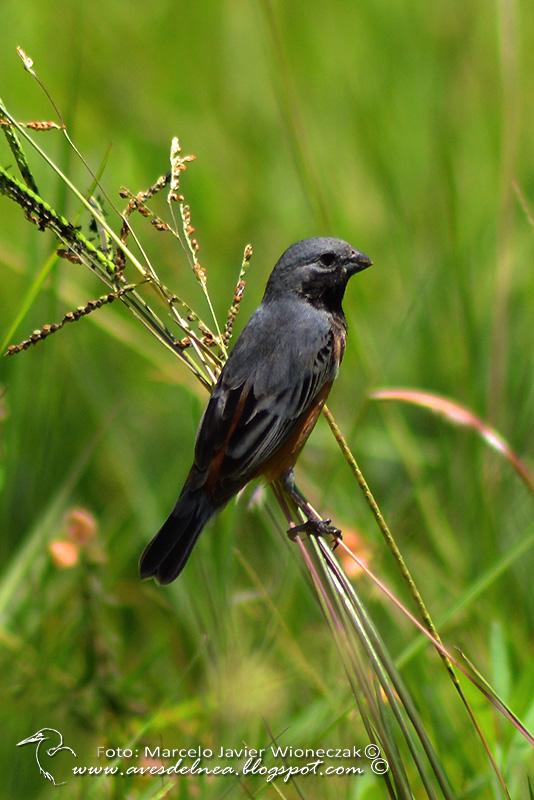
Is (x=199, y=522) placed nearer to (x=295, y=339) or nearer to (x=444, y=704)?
(x=295, y=339)

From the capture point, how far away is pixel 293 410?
2686 mm

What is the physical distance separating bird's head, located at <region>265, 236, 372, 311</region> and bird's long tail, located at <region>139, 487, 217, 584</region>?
61 cm

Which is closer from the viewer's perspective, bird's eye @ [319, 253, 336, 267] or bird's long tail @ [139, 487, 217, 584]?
bird's long tail @ [139, 487, 217, 584]

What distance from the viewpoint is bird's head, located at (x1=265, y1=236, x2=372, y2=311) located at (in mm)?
2953

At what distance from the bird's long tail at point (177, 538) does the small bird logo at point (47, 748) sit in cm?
53

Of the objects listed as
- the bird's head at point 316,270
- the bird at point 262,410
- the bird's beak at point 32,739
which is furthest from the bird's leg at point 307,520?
the bird's beak at point 32,739

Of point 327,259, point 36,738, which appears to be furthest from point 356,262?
point 36,738

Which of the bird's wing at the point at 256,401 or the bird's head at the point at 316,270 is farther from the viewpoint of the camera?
the bird's head at the point at 316,270

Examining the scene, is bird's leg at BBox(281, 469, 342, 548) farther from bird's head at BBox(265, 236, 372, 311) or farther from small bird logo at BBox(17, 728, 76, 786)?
small bird logo at BBox(17, 728, 76, 786)

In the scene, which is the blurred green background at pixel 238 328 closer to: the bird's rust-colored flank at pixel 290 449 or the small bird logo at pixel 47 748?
the small bird logo at pixel 47 748

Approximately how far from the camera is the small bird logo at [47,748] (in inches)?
107

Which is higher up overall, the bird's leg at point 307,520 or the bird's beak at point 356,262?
the bird's beak at point 356,262

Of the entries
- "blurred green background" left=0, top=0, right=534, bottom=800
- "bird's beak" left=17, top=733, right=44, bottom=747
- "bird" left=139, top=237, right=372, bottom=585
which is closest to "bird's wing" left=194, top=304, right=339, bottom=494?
"bird" left=139, top=237, right=372, bottom=585

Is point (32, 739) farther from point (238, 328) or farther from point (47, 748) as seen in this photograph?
point (238, 328)
